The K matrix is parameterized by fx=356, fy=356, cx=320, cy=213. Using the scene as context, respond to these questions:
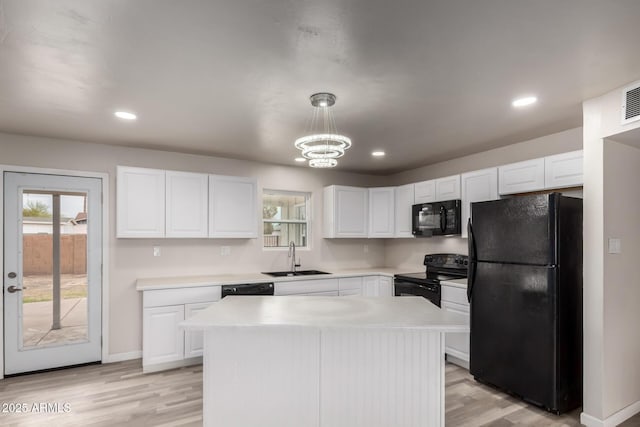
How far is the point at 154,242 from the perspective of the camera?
414cm

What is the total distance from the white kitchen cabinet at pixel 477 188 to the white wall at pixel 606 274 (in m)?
1.02

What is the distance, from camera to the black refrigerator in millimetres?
2748

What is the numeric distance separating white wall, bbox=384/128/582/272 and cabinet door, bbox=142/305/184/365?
3146mm

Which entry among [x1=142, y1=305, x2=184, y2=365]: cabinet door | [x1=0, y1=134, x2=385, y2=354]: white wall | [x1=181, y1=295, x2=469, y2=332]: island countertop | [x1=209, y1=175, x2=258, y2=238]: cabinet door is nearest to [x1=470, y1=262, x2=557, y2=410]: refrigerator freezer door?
[x1=181, y1=295, x2=469, y2=332]: island countertop

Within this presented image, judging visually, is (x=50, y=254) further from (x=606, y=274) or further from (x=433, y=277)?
(x=606, y=274)

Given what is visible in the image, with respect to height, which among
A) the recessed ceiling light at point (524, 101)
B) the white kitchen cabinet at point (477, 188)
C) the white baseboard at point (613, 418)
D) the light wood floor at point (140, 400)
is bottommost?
the light wood floor at point (140, 400)

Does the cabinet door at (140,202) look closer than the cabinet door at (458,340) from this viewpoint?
No

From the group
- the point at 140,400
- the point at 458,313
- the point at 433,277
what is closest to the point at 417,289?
the point at 433,277

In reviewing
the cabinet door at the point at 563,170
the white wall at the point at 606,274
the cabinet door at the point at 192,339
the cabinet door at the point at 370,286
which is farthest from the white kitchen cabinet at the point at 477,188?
the cabinet door at the point at 192,339

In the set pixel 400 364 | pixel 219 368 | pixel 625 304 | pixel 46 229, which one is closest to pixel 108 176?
pixel 46 229

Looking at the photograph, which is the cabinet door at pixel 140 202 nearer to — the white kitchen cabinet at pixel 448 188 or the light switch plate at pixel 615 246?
the white kitchen cabinet at pixel 448 188

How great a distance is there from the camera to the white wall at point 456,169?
3.48 m

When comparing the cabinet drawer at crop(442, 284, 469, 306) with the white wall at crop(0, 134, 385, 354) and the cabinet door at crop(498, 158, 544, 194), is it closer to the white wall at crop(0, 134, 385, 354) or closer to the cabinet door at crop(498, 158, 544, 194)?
the cabinet door at crop(498, 158, 544, 194)

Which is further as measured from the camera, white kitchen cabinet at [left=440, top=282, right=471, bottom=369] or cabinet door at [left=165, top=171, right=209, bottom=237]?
cabinet door at [left=165, top=171, right=209, bottom=237]
